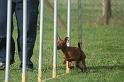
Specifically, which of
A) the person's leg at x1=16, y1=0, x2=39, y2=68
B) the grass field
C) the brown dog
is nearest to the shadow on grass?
the grass field

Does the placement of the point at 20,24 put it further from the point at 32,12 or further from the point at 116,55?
the point at 116,55

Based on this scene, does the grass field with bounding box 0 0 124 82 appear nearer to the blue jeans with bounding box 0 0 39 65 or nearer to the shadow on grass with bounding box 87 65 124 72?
the shadow on grass with bounding box 87 65 124 72

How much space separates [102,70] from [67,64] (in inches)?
26.8

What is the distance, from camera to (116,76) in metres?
9.79

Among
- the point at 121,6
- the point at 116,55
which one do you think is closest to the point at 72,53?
the point at 116,55

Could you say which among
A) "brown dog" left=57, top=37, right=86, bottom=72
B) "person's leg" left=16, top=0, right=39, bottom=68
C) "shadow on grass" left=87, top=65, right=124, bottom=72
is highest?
"person's leg" left=16, top=0, right=39, bottom=68

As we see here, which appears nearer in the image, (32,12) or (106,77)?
(106,77)

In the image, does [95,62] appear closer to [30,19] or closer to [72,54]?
[72,54]

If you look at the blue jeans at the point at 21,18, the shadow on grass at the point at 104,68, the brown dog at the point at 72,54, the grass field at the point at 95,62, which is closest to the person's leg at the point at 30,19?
the blue jeans at the point at 21,18

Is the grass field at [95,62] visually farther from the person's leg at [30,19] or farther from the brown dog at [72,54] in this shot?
the person's leg at [30,19]

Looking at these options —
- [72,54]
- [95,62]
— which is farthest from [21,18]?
[95,62]

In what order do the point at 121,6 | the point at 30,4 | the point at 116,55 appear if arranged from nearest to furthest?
the point at 30,4
the point at 116,55
the point at 121,6

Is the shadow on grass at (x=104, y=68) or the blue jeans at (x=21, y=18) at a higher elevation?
the blue jeans at (x=21, y=18)

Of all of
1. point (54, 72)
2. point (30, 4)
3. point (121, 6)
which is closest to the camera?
point (54, 72)
